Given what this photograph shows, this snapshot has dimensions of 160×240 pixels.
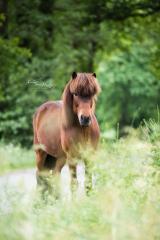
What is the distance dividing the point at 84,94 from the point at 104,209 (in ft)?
15.8

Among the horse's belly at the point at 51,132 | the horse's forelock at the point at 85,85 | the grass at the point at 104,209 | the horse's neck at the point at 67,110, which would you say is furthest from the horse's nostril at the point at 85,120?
the grass at the point at 104,209

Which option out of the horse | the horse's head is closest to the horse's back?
the horse

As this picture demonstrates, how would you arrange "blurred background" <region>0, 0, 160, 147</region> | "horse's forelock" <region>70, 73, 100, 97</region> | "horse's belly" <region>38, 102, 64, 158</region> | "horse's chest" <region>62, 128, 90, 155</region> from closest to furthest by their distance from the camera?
"horse's forelock" <region>70, 73, 100, 97</region> → "horse's chest" <region>62, 128, 90, 155</region> → "horse's belly" <region>38, 102, 64, 158</region> → "blurred background" <region>0, 0, 160, 147</region>

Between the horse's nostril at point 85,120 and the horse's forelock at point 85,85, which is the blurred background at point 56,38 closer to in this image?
the horse's forelock at point 85,85

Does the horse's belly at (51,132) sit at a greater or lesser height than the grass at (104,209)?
lesser

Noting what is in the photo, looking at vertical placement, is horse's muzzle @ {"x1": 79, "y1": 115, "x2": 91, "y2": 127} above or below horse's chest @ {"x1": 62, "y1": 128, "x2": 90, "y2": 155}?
above

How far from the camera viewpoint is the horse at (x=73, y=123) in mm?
12992

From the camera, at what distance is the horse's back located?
1451cm

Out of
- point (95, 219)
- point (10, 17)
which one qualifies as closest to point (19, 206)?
point (95, 219)

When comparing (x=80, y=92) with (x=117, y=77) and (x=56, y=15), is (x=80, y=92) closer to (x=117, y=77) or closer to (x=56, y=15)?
(x=56, y=15)

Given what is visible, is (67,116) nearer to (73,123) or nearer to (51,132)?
(73,123)

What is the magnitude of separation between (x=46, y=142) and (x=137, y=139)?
3.99 meters

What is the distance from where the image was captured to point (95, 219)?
8.55 metres

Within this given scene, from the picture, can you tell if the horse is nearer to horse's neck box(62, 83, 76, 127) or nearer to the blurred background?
horse's neck box(62, 83, 76, 127)
